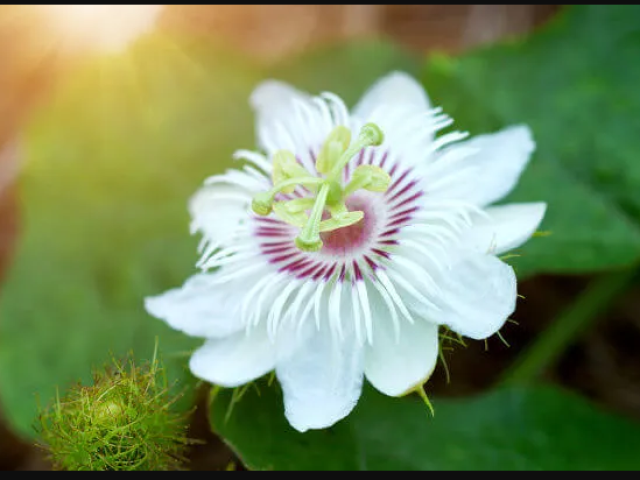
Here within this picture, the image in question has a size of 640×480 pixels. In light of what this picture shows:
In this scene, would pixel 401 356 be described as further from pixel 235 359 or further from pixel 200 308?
pixel 200 308

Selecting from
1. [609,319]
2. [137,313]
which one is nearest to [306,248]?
[137,313]

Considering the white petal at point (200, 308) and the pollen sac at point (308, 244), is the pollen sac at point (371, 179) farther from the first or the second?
the white petal at point (200, 308)

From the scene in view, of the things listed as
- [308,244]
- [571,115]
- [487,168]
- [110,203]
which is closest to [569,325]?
[571,115]

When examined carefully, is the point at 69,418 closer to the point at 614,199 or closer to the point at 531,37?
the point at 614,199

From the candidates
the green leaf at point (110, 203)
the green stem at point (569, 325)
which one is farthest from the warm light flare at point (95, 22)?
the green stem at point (569, 325)

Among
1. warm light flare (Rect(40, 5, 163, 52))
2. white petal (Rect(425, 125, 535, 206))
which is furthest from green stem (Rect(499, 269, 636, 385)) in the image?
warm light flare (Rect(40, 5, 163, 52))

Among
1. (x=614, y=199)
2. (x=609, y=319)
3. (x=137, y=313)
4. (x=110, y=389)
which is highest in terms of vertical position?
(x=110, y=389)
